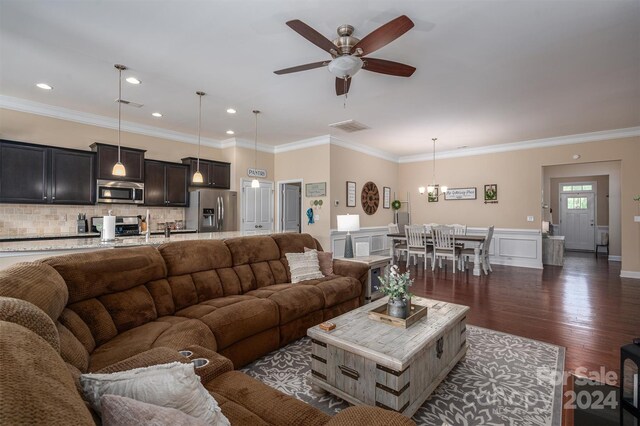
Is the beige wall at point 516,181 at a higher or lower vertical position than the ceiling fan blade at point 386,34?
lower

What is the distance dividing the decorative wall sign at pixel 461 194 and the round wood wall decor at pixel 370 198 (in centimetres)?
192

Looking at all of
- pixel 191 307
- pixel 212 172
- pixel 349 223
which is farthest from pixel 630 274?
pixel 212 172

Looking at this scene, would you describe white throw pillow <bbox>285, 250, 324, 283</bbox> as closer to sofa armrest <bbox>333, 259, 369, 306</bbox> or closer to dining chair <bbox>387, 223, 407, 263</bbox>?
sofa armrest <bbox>333, 259, 369, 306</bbox>

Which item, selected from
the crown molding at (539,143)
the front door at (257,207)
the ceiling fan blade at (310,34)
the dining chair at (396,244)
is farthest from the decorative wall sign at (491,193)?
the ceiling fan blade at (310,34)

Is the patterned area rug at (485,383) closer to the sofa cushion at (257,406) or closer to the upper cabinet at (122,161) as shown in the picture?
the sofa cushion at (257,406)

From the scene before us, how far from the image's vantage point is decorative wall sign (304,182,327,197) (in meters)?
6.51

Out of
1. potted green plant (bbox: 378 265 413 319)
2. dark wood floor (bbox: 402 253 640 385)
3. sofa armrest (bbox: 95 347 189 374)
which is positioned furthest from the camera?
dark wood floor (bbox: 402 253 640 385)

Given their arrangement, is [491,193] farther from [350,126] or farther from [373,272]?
[373,272]

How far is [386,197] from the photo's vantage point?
8.42 m

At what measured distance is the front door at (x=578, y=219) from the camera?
376 inches

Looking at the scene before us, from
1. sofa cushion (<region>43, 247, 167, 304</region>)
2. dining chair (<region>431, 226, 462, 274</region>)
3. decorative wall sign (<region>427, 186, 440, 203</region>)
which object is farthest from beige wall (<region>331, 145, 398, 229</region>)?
sofa cushion (<region>43, 247, 167, 304</region>)

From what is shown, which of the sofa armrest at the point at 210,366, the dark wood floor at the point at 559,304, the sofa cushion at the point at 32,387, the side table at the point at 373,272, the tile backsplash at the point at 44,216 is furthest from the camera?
the tile backsplash at the point at 44,216

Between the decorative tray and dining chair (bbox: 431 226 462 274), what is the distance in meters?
4.17

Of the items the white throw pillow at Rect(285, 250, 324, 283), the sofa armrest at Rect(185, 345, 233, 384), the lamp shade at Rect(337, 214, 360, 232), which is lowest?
the sofa armrest at Rect(185, 345, 233, 384)
